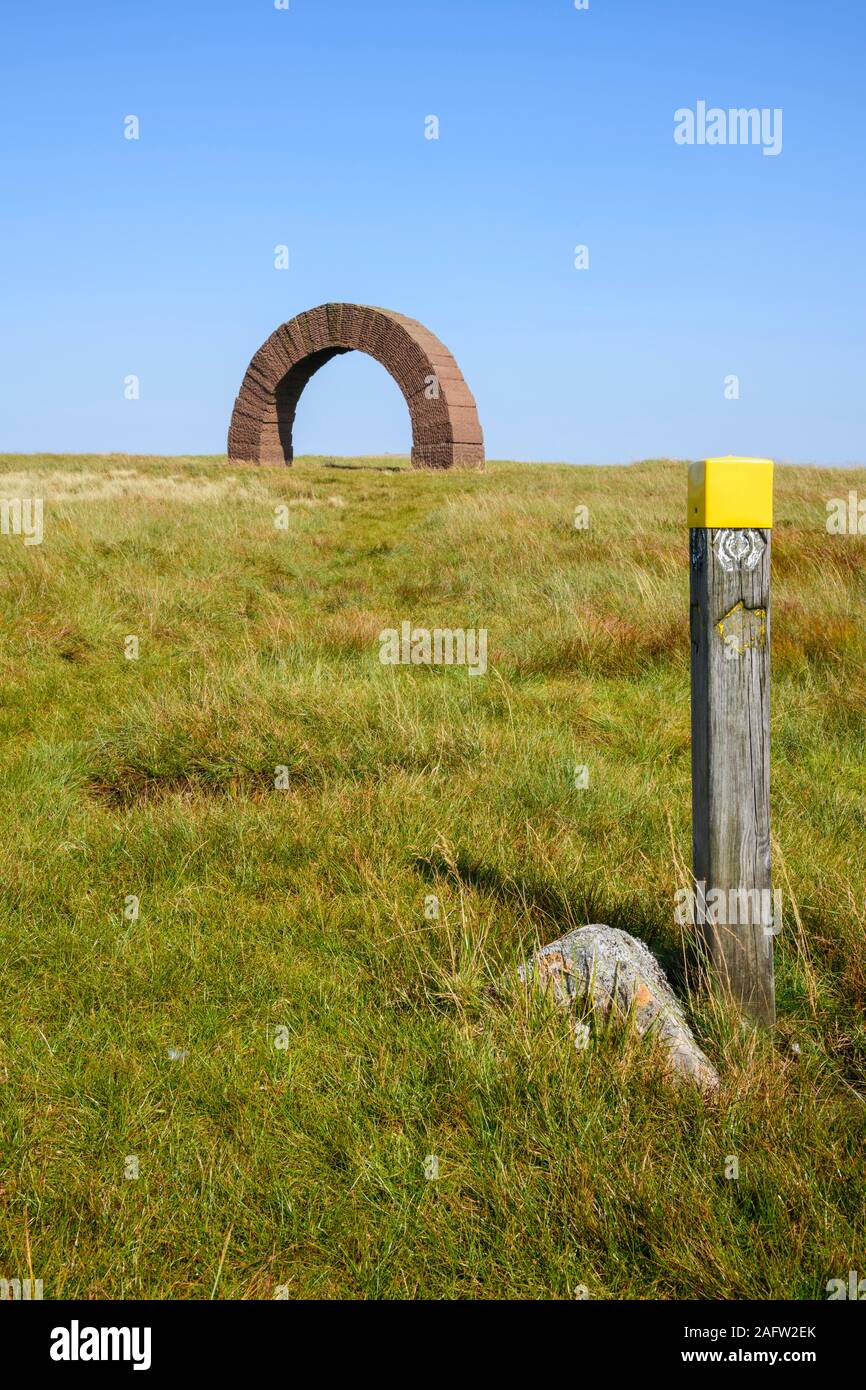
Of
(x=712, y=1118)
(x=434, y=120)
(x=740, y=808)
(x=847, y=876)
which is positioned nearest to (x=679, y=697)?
(x=847, y=876)

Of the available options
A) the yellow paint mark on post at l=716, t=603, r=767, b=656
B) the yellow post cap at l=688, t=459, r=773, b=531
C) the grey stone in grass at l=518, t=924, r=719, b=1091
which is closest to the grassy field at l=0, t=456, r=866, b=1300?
the grey stone in grass at l=518, t=924, r=719, b=1091

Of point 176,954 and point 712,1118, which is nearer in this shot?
point 712,1118

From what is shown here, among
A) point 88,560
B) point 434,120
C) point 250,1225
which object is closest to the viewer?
point 250,1225

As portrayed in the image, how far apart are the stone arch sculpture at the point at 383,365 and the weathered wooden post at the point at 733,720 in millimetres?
22069

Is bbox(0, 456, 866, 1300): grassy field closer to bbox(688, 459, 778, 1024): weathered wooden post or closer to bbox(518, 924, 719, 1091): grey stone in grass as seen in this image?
bbox(518, 924, 719, 1091): grey stone in grass

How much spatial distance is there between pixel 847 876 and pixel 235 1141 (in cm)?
213

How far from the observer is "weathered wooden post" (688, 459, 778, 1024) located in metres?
2.50

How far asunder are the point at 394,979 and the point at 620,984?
67 centimetres

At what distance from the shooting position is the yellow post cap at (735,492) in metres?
2.46

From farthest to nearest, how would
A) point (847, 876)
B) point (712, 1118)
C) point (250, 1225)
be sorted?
1. point (847, 876)
2. point (712, 1118)
3. point (250, 1225)

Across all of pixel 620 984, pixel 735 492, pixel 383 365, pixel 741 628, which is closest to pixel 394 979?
pixel 620 984

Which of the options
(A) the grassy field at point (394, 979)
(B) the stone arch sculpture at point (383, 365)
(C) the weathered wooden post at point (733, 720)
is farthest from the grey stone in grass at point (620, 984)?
(B) the stone arch sculpture at point (383, 365)

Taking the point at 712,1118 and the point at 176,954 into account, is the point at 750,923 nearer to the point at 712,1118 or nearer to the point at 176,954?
the point at 712,1118
